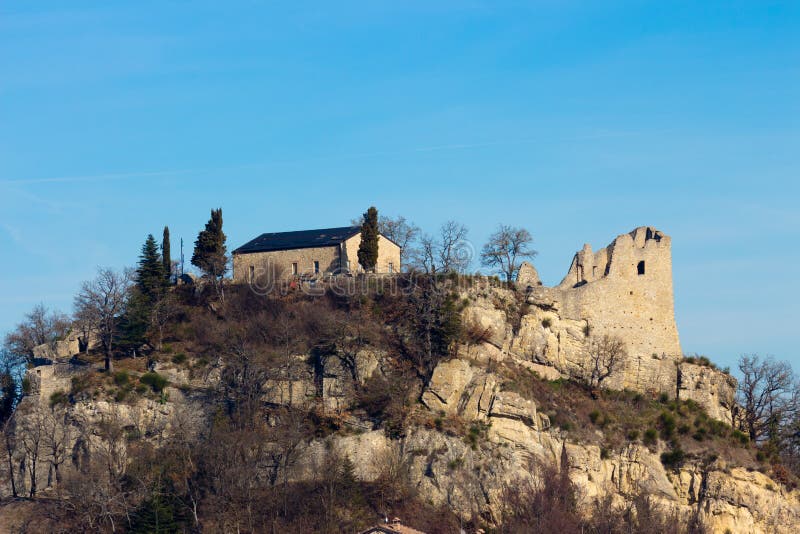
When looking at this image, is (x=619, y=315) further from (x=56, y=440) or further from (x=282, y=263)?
(x=56, y=440)

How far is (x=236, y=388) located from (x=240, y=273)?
13.9m

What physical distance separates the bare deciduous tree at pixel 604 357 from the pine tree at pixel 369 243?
15.4 metres

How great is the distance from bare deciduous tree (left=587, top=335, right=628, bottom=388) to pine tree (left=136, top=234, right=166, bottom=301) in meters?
28.2

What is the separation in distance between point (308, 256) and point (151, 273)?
10.5m

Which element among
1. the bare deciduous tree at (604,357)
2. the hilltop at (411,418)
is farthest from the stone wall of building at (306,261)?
the bare deciduous tree at (604,357)

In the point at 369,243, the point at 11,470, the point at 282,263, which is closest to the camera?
the point at 11,470

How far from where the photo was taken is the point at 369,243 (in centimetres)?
8481

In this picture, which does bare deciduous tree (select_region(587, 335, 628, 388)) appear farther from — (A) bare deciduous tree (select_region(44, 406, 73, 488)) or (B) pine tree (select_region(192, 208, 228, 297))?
(A) bare deciduous tree (select_region(44, 406, 73, 488))

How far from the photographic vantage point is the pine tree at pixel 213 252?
282 ft

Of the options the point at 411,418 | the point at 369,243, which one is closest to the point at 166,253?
the point at 369,243

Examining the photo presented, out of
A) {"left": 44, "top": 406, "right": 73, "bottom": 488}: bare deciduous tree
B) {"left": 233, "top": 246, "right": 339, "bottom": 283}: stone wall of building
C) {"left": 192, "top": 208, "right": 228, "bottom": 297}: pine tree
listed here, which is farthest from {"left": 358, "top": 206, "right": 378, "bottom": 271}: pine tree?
{"left": 44, "top": 406, "right": 73, "bottom": 488}: bare deciduous tree

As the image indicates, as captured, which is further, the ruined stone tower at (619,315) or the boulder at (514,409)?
the ruined stone tower at (619,315)

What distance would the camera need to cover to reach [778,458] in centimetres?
7744

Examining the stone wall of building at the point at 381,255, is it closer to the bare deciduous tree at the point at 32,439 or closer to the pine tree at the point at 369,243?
the pine tree at the point at 369,243
